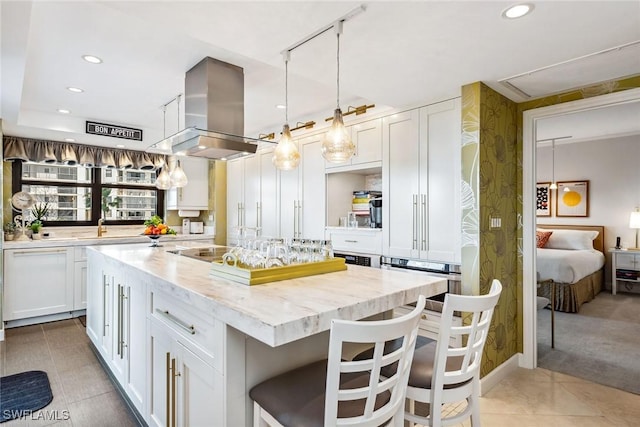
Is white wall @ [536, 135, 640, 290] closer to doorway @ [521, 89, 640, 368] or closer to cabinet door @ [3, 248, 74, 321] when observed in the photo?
doorway @ [521, 89, 640, 368]

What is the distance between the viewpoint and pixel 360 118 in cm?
354

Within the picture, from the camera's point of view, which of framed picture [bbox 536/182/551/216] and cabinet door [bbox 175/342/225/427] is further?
Answer: framed picture [bbox 536/182/551/216]

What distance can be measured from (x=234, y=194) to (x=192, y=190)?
0.76 metres

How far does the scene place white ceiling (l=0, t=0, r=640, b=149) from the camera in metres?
1.68

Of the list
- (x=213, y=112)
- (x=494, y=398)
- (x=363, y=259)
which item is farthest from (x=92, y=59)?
(x=494, y=398)

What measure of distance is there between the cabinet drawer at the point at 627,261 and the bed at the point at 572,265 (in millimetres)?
A: 197

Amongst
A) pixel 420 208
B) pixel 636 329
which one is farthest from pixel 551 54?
pixel 636 329

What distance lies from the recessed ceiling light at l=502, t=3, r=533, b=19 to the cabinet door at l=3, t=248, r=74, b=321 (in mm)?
5027

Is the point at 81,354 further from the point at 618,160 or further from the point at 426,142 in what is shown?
the point at 618,160

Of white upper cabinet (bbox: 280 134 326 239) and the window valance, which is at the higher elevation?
the window valance

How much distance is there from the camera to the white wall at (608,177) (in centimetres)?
551

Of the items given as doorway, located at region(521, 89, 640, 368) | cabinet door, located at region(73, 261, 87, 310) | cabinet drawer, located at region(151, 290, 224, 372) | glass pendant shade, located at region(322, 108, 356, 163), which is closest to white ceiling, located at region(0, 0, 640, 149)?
doorway, located at region(521, 89, 640, 368)

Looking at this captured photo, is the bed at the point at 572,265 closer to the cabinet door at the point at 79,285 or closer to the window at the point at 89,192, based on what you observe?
the cabinet door at the point at 79,285

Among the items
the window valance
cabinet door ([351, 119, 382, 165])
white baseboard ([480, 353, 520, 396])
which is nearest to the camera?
white baseboard ([480, 353, 520, 396])
